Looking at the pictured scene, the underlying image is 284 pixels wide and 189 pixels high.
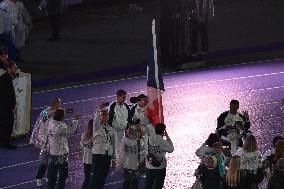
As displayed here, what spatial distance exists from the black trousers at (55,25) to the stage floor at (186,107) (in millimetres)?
4873

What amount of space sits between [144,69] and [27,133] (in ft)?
22.4

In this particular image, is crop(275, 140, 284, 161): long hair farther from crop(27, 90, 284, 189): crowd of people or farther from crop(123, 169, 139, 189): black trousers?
crop(123, 169, 139, 189): black trousers

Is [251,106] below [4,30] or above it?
below

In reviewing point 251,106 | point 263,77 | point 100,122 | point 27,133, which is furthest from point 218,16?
point 100,122

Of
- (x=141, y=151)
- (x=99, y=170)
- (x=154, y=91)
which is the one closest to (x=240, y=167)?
(x=141, y=151)

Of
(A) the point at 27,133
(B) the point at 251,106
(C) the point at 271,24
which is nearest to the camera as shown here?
(A) the point at 27,133

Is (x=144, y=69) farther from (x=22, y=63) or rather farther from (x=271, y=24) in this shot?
(x=271, y=24)

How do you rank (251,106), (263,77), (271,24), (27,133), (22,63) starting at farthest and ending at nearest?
(271,24), (22,63), (263,77), (251,106), (27,133)

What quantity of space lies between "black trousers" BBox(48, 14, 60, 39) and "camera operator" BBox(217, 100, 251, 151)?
42.1 feet

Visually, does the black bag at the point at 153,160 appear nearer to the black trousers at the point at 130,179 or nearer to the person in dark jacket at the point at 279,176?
the black trousers at the point at 130,179

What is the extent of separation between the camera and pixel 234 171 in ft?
52.5

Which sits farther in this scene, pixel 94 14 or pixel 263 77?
pixel 94 14

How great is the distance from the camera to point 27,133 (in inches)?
867

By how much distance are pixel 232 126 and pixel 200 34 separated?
10.8 metres
